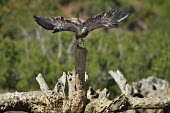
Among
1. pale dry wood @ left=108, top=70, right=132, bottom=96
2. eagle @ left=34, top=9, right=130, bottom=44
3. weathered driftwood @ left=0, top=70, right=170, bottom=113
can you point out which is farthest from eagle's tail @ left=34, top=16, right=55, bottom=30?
pale dry wood @ left=108, top=70, right=132, bottom=96

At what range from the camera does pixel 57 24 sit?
17.3 m

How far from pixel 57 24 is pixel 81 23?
856mm

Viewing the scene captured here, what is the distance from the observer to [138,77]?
44.8 metres

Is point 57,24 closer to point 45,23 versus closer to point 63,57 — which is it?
point 45,23

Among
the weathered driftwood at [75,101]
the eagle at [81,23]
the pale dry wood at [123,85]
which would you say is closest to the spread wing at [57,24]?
the eagle at [81,23]

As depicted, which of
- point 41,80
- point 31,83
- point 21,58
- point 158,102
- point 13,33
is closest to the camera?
point 158,102

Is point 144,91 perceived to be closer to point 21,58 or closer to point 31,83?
point 31,83

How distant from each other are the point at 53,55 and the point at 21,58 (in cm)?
276

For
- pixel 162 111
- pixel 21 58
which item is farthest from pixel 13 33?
pixel 162 111

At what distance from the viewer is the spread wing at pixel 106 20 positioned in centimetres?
1709

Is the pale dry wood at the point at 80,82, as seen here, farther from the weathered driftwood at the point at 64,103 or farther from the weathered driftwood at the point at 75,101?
the weathered driftwood at the point at 64,103

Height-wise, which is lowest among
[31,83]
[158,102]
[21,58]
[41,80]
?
[158,102]

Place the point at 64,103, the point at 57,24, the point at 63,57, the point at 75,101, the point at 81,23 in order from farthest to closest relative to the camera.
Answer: the point at 63,57 → the point at 64,103 → the point at 75,101 → the point at 57,24 → the point at 81,23

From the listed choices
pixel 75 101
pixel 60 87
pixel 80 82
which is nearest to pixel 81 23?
pixel 80 82
